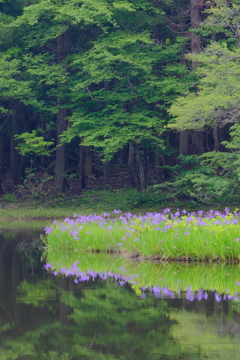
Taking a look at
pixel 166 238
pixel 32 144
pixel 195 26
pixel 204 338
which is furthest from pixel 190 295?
pixel 32 144

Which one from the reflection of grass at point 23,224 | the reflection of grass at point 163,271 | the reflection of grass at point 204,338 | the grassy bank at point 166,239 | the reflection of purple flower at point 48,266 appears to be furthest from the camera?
the reflection of grass at point 23,224

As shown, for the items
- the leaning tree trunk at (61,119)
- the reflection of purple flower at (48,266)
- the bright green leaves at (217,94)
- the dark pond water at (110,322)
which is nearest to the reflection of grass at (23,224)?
the leaning tree trunk at (61,119)

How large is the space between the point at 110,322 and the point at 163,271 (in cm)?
424

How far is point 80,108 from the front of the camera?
3123cm

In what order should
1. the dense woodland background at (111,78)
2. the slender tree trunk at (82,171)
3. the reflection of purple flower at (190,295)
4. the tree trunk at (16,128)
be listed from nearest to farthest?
the reflection of purple flower at (190,295) → the dense woodland background at (111,78) → the tree trunk at (16,128) → the slender tree trunk at (82,171)

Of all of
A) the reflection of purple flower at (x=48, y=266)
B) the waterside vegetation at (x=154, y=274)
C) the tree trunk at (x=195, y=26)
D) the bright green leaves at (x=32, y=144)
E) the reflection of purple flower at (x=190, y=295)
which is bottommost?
the reflection of purple flower at (x=190, y=295)

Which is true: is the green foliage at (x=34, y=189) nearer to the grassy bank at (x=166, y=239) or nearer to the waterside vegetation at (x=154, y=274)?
the grassy bank at (x=166, y=239)

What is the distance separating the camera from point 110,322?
Answer: 7367 mm

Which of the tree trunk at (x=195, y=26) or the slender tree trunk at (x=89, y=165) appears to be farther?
the slender tree trunk at (x=89, y=165)

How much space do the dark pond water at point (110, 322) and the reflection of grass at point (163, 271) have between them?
0.86 ft

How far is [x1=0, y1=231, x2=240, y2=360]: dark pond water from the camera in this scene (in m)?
6.11

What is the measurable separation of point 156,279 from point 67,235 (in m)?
5.76

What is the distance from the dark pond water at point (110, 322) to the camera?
20.0 feet

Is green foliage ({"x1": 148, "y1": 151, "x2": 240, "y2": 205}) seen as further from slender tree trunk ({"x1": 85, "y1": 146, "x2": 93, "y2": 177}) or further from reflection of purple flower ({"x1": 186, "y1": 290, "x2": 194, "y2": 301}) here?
reflection of purple flower ({"x1": 186, "y1": 290, "x2": 194, "y2": 301})
